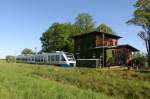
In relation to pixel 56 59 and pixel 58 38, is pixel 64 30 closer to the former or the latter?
pixel 58 38

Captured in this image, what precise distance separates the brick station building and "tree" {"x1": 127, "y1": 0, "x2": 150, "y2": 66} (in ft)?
13.1

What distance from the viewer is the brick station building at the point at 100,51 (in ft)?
190

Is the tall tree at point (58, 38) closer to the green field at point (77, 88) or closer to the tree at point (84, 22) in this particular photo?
the tree at point (84, 22)

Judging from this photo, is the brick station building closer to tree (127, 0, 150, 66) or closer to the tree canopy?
tree (127, 0, 150, 66)

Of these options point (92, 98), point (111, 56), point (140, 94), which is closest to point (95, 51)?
point (111, 56)

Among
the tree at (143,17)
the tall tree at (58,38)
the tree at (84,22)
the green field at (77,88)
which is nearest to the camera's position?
the green field at (77,88)

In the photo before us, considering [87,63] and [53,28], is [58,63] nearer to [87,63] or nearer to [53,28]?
[87,63]

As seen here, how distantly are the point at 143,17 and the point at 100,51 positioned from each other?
10.9 m

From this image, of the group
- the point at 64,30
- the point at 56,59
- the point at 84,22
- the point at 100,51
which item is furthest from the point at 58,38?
the point at 56,59

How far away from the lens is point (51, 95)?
17.5m

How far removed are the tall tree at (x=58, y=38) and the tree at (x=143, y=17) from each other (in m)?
35.2

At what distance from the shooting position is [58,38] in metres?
95.6

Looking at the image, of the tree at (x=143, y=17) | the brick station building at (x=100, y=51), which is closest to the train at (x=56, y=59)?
the brick station building at (x=100, y=51)

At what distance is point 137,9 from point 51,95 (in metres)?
43.2
